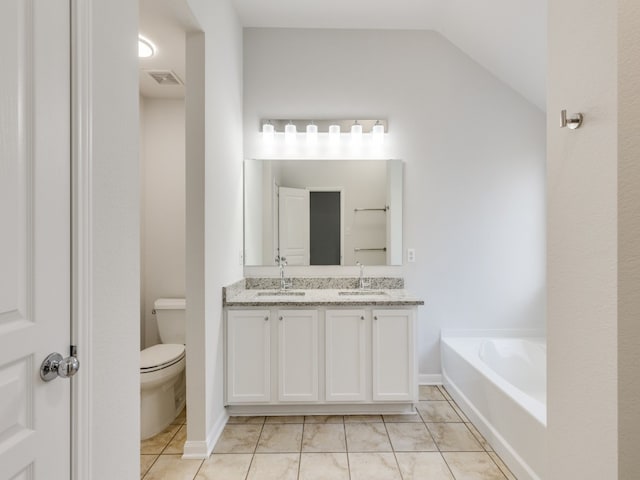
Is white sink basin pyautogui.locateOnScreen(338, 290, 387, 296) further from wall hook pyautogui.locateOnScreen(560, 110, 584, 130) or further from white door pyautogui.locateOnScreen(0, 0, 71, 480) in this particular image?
white door pyautogui.locateOnScreen(0, 0, 71, 480)

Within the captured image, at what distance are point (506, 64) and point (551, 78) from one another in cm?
184

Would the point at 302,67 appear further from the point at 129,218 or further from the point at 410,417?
the point at 410,417

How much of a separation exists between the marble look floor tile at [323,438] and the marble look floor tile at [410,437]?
1.04ft

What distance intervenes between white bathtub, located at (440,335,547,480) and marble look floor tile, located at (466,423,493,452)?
27 mm

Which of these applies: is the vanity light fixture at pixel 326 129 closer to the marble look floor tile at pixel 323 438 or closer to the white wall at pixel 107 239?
the white wall at pixel 107 239

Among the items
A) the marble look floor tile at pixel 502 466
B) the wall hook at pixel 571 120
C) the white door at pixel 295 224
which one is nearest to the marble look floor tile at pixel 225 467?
the marble look floor tile at pixel 502 466

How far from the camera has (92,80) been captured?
1.00 m

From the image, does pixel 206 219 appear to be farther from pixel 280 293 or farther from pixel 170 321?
pixel 170 321

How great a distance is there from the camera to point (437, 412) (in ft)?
8.23

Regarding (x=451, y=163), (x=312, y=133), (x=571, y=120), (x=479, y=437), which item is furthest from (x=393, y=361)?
(x=312, y=133)

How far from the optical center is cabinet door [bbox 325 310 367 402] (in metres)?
2.42

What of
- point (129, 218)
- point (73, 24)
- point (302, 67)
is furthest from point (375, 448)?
point (302, 67)

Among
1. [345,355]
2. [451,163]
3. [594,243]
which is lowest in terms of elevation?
[345,355]

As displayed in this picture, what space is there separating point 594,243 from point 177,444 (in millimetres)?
2345
